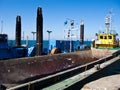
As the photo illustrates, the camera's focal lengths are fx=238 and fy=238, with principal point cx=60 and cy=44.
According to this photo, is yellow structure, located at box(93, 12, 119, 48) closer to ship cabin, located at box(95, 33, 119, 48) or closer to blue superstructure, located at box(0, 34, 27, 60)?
ship cabin, located at box(95, 33, 119, 48)

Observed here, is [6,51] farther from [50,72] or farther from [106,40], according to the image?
[106,40]

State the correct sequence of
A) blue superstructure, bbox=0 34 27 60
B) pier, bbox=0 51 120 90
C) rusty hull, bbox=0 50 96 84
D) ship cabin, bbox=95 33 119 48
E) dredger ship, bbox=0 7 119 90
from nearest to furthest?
pier, bbox=0 51 120 90, dredger ship, bbox=0 7 119 90, rusty hull, bbox=0 50 96 84, blue superstructure, bbox=0 34 27 60, ship cabin, bbox=95 33 119 48

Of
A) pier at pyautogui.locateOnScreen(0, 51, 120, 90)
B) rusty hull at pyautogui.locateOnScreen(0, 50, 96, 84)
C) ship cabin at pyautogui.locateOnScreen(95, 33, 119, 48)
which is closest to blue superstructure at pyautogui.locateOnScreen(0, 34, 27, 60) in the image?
pier at pyautogui.locateOnScreen(0, 51, 120, 90)

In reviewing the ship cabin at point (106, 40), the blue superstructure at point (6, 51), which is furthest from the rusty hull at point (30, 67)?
the ship cabin at point (106, 40)

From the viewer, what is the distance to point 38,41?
24328mm

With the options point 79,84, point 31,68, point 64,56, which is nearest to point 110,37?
point 64,56

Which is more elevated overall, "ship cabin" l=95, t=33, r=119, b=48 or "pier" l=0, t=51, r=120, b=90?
"ship cabin" l=95, t=33, r=119, b=48

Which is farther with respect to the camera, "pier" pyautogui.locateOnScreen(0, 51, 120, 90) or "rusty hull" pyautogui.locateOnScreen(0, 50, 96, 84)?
"rusty hull" pyautogui.locateOnScreen(0, 50, 96, 84)

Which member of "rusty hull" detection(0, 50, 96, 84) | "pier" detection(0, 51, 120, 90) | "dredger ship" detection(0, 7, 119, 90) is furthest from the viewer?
"rusty hull" detection(0, 50, 96, 84)

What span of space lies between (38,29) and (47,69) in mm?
9593

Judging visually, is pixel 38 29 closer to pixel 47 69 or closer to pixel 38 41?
A: pixel 38 41

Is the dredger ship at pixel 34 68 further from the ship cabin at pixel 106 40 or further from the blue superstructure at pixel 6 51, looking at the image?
the blue superstructure at pixel 6 51

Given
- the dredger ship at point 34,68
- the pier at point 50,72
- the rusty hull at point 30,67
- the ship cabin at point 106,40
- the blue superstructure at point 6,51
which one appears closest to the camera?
the pier at point 50,72

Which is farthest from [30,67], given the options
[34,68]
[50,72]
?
[50,72]
